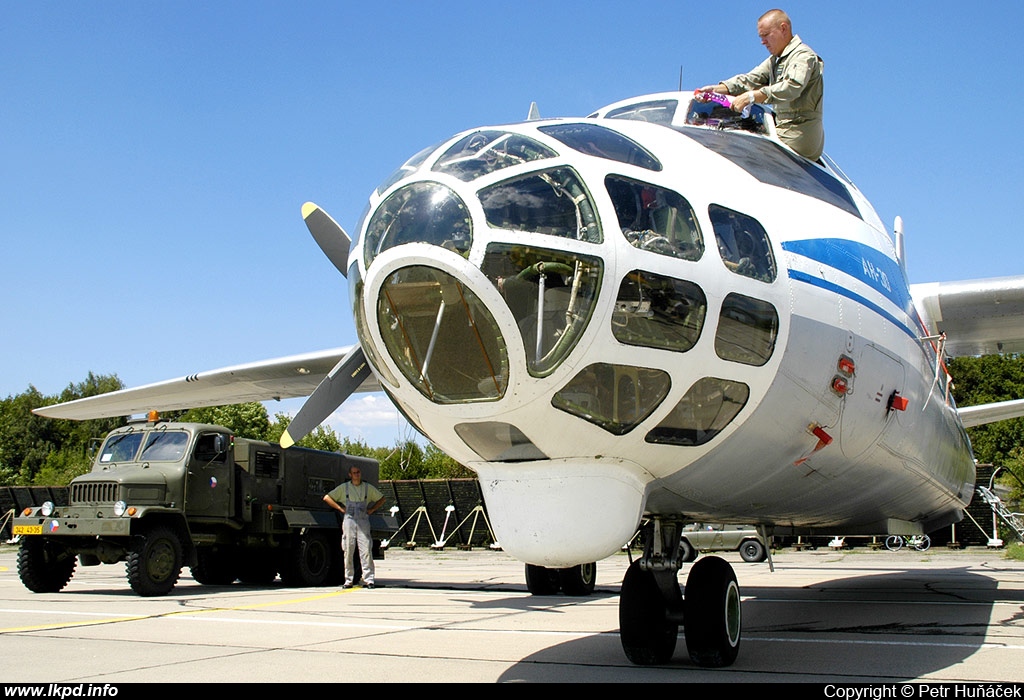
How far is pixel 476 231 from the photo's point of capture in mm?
3805

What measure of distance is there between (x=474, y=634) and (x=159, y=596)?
5523 mm

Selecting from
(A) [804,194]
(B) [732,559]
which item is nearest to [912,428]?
(A) [804,194]

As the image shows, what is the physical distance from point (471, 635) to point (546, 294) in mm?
4099

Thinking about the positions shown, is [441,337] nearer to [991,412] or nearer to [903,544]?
[991,412]

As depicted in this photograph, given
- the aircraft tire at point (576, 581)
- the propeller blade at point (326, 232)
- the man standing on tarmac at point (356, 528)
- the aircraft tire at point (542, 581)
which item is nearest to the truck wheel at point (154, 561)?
the man standing on tarmac at point (356, 528)

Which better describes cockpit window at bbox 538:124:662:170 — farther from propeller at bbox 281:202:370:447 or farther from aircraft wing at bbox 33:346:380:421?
aircraft wing at bbox 33:346:380:421

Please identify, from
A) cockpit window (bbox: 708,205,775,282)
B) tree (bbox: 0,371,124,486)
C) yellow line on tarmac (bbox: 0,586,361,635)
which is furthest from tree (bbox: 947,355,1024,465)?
tree (bbox: 0,371,124,486)

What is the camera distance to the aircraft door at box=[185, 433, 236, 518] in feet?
39.9

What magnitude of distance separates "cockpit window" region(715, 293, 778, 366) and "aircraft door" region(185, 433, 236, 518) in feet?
31.2

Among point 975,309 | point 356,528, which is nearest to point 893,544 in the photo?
point 356,528

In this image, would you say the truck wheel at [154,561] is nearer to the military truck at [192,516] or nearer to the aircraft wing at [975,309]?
the military truck at [192,516]

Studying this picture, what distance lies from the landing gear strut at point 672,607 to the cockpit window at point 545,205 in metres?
Result: 2.36

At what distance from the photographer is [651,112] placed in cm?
582

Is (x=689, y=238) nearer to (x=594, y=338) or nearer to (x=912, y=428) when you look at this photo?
(x=594, y=338)
